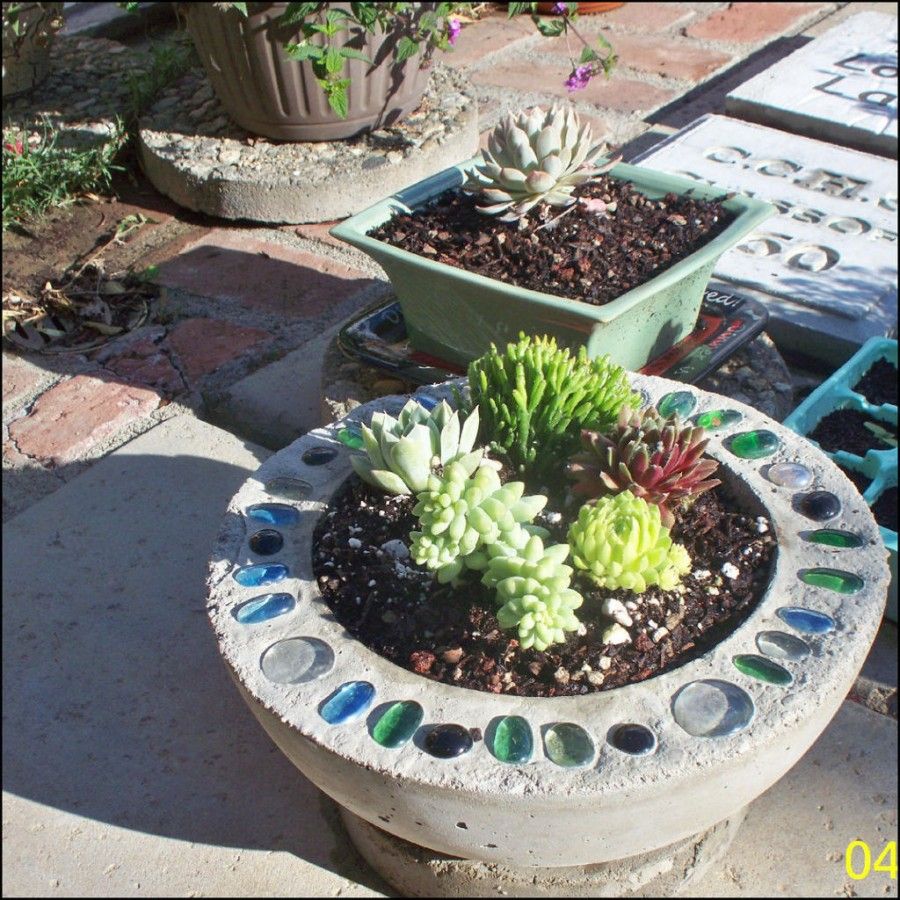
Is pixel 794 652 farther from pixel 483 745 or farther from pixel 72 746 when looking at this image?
pixel 72 746

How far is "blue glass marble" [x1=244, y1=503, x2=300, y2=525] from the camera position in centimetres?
144

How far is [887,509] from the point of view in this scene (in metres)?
1.99

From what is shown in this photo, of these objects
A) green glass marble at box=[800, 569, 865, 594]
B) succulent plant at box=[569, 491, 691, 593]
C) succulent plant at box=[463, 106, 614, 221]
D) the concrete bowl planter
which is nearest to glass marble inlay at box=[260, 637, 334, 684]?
the concrete bowl planter

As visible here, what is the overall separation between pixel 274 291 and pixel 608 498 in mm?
1704

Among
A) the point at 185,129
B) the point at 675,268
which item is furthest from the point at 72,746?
the point at 185,129

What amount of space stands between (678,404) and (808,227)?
1.44 metres

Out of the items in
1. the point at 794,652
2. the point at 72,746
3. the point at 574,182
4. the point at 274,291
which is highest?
the point at 574,182

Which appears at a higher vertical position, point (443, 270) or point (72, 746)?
point (443, 270)

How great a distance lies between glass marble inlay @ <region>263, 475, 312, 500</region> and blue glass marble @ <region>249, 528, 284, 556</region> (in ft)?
0.23

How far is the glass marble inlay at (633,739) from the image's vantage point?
1.13 meters

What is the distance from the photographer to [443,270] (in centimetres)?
184

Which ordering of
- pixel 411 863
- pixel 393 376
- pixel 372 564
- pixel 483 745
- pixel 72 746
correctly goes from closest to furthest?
1. pixel 483 745
2. pixel 372 564
3. pixel 411 863
4. pixel 72 746
5. pixel 393 376

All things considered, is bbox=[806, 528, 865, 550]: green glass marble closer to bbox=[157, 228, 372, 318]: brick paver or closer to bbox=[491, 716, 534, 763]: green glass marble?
bbox=[491, 716, 534, 763]: green glass marble

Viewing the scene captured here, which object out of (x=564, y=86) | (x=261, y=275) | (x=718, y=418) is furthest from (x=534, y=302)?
(x=564, y=86)
